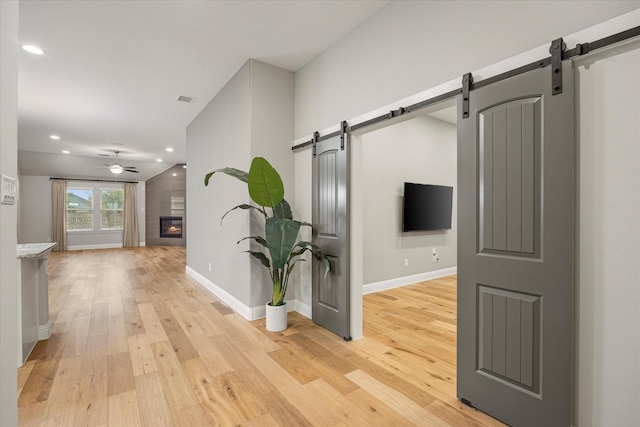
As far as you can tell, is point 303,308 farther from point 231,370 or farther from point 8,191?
point 8,191

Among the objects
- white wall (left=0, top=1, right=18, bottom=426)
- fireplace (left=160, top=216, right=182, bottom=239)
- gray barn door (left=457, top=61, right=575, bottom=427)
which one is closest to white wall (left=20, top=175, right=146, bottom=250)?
fireplace (left=160, top=216, right=182, bottom=239)

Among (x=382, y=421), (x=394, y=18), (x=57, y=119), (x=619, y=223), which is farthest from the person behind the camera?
(x=57, y=119)

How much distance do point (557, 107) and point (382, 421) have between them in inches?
78.3

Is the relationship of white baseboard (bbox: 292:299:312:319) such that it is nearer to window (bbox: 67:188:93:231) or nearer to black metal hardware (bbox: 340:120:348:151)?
black metal hardware (bbox: 340:120:348:151)

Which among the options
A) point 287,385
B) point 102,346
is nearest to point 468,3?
point 287,385

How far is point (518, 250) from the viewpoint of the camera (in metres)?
1.69

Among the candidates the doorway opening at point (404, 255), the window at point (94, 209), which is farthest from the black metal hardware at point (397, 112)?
the window at point (94, 209)

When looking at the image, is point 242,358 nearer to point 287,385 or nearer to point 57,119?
point 287,385

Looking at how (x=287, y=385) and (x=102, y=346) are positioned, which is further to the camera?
(x=102, y=346)

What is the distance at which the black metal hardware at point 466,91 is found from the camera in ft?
6.29

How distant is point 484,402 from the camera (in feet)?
6.07

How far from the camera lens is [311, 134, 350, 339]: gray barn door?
9.73ft

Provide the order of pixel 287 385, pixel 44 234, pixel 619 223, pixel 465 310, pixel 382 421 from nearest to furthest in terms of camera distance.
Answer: pixel 619 223 < pixel 382 421 < pixel 465 310 < pixel 287 385 < pixel 44 234

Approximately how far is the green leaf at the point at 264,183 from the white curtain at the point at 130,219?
10.2 meters
